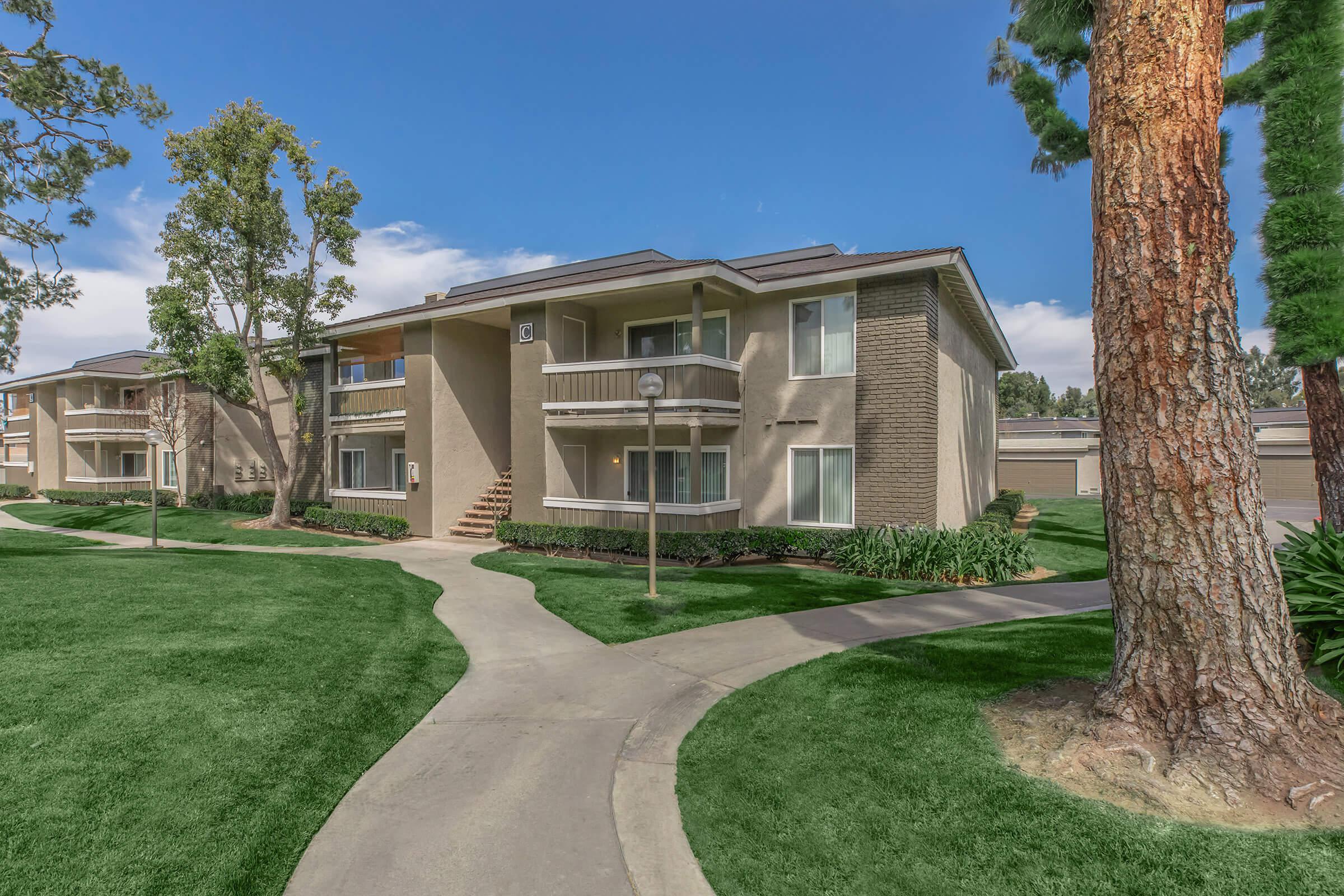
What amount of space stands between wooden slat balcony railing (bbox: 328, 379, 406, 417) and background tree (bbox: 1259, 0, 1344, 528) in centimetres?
1754

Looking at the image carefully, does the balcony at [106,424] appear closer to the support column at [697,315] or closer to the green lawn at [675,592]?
the green lawn at [675,592]

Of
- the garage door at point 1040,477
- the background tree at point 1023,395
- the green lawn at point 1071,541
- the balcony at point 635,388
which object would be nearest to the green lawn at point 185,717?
the balcony at point 635,388

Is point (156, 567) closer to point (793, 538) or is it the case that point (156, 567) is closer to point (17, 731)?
point (17, 731)

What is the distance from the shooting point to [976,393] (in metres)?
19.1

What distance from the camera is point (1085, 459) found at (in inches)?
1389

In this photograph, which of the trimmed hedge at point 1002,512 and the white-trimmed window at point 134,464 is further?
the white-trimmed window at point 134,464

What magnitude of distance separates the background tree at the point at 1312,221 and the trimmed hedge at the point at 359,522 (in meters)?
17.6

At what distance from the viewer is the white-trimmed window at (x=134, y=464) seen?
30.0 meters

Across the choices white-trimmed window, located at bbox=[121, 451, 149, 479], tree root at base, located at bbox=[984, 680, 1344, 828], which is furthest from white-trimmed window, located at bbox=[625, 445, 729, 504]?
white-trimmed window, located at bbox=[121, 451, 149, 479]

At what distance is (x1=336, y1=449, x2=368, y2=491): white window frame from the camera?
21.0m

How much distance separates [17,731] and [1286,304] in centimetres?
1287

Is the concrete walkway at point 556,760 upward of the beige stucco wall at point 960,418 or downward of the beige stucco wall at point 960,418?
downward

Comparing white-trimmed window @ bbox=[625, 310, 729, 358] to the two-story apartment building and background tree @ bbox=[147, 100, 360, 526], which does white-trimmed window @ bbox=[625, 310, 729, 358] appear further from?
background tree @ bbox=[147, 100, 360, 526]

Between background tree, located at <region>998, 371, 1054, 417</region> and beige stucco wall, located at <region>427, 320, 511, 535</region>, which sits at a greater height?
background tree, located at <region>998, 371, 1054, 417</region>
